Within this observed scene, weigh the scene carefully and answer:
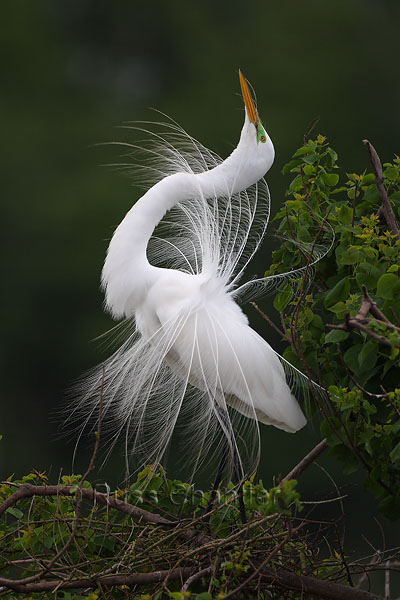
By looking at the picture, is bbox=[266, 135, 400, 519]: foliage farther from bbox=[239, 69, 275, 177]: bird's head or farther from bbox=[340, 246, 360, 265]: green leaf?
bbox=[239, 69, 275, 177]: bird's head

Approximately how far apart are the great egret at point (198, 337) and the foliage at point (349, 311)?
23 centimetres

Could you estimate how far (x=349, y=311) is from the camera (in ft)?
4.36

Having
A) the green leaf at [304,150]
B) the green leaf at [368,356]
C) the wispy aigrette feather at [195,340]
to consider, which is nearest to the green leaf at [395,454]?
the green leaf at [368,356]

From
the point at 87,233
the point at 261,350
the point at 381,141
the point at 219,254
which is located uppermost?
the point at 381,141

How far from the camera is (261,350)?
1.99 m

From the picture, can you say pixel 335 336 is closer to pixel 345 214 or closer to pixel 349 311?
pixel 349 311

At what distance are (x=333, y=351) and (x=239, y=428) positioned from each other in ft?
1.60

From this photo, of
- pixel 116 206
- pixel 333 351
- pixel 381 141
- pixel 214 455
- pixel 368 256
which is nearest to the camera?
pixel 368 256

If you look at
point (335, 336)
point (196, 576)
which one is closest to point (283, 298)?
point (335, 336)

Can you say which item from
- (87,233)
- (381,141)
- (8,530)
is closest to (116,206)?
(87,233)

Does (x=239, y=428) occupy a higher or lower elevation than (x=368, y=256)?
lower

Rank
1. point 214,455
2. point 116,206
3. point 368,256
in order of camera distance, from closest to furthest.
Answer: point 368,256 < point 214,455 < point 116,206

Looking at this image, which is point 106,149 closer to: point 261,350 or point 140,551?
point 261,350

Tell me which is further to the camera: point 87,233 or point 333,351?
point 87,233
